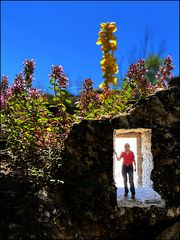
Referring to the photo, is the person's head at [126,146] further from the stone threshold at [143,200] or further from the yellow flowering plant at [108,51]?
the yellow flowering plant at [108,51]

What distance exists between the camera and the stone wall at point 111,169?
4.28 meters

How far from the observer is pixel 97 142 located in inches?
175

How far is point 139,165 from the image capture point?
16.3 feet

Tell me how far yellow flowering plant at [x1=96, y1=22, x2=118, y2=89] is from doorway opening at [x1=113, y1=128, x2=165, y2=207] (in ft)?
6.66

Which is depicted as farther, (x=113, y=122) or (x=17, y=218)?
(x=113, y=122)

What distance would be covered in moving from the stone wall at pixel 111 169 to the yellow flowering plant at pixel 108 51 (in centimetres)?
227

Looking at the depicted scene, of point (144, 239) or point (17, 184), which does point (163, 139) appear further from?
point (17, 184)

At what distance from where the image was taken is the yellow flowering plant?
22.7ft

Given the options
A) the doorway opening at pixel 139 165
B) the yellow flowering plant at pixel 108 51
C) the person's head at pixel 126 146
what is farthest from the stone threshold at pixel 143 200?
the yellow flowering plant at pixel 108 51

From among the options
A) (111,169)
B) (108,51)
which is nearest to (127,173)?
(111,169)

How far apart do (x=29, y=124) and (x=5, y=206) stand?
54.5 inches

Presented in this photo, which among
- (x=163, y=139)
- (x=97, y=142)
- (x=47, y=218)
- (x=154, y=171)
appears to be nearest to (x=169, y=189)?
(x=154, y=171)

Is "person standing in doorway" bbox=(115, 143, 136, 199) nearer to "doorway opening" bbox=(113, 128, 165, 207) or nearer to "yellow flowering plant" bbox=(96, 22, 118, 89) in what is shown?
"doorway opening" bbox=(113, 128, 165, 207)

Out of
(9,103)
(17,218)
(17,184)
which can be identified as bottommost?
(17,218)
